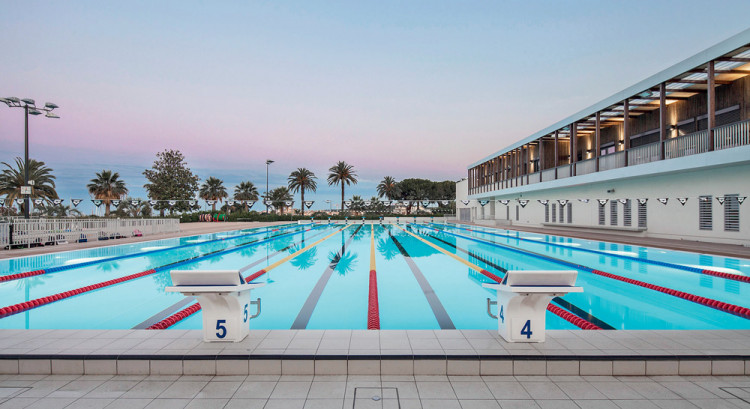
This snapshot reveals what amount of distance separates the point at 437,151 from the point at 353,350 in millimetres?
29590

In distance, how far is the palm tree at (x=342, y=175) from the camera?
1506 inches

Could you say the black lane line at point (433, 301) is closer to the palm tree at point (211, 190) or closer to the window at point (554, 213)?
the window at point (554, 213)

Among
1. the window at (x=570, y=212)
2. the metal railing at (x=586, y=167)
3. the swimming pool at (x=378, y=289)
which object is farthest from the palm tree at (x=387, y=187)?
the swimming pool at (x=378, y=289)

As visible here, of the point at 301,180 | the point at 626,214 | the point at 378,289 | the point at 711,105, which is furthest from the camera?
the point at 301,180

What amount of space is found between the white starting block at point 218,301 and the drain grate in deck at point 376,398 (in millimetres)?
1222

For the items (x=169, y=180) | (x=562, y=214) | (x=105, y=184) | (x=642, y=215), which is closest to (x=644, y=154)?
(x=642, y=215)

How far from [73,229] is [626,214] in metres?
23.2

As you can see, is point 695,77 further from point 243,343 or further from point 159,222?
point 159,222

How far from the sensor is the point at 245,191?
49156 mm

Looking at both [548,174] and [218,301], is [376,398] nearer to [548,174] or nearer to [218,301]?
[218,301]

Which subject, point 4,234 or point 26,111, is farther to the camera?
point 26,111

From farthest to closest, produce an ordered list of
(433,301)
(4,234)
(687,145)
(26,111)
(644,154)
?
(644,154), (687,145), (26,111), (4,234), (433,301)

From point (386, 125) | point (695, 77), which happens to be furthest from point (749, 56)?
point (386, 125)

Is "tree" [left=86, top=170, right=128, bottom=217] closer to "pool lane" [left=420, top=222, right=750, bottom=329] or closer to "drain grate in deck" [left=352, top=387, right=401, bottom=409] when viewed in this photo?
"drain grate in deck" [left=352, top=387, right=401, bottom=409]
